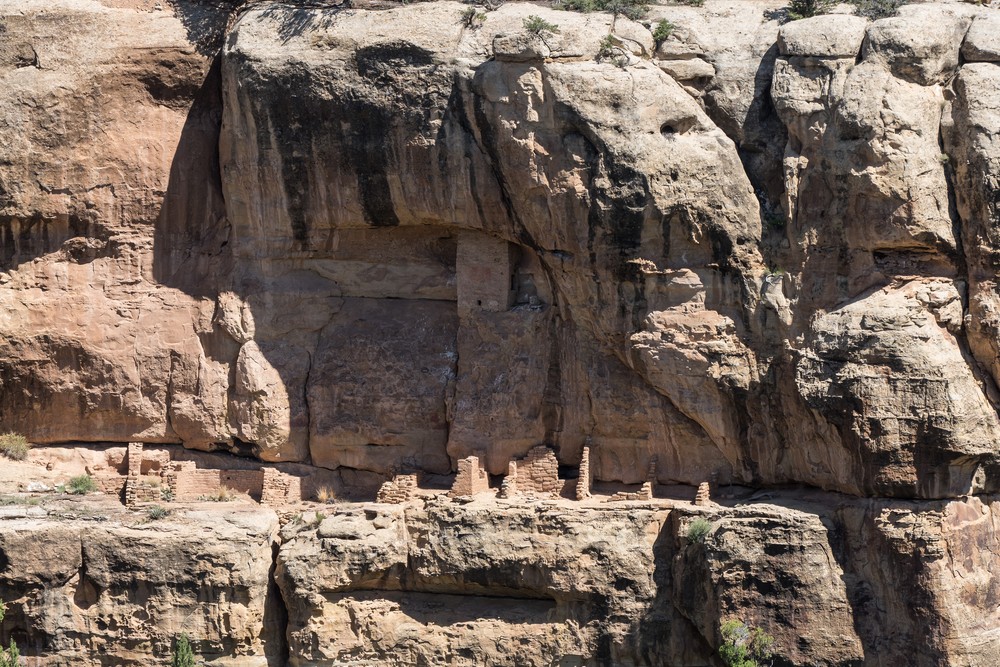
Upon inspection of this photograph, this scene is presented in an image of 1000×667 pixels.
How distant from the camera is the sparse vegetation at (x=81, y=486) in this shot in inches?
1142

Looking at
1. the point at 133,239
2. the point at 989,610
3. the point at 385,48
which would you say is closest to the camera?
the point at 989,610

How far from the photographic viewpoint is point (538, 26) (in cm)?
2695

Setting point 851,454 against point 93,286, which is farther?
point 93,286

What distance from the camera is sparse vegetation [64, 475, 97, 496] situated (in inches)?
1142

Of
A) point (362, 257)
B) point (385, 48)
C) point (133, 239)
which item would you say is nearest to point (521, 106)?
point (385, 48)

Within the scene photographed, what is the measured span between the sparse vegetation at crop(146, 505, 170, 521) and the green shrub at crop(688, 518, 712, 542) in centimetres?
815

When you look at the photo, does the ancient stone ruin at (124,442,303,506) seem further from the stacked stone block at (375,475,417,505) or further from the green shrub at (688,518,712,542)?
the green shrub at (688,518,712,542)

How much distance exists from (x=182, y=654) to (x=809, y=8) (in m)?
13.8

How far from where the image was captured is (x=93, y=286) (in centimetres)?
2964

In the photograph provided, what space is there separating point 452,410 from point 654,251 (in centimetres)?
444

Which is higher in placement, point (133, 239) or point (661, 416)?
point (133, 239)

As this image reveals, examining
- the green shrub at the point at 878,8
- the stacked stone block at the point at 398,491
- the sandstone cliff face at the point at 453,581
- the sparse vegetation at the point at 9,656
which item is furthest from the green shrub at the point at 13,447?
the green shrub at the point at 878,8

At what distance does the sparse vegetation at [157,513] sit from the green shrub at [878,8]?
518 inches

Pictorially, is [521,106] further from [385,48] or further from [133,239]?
[133,239]
